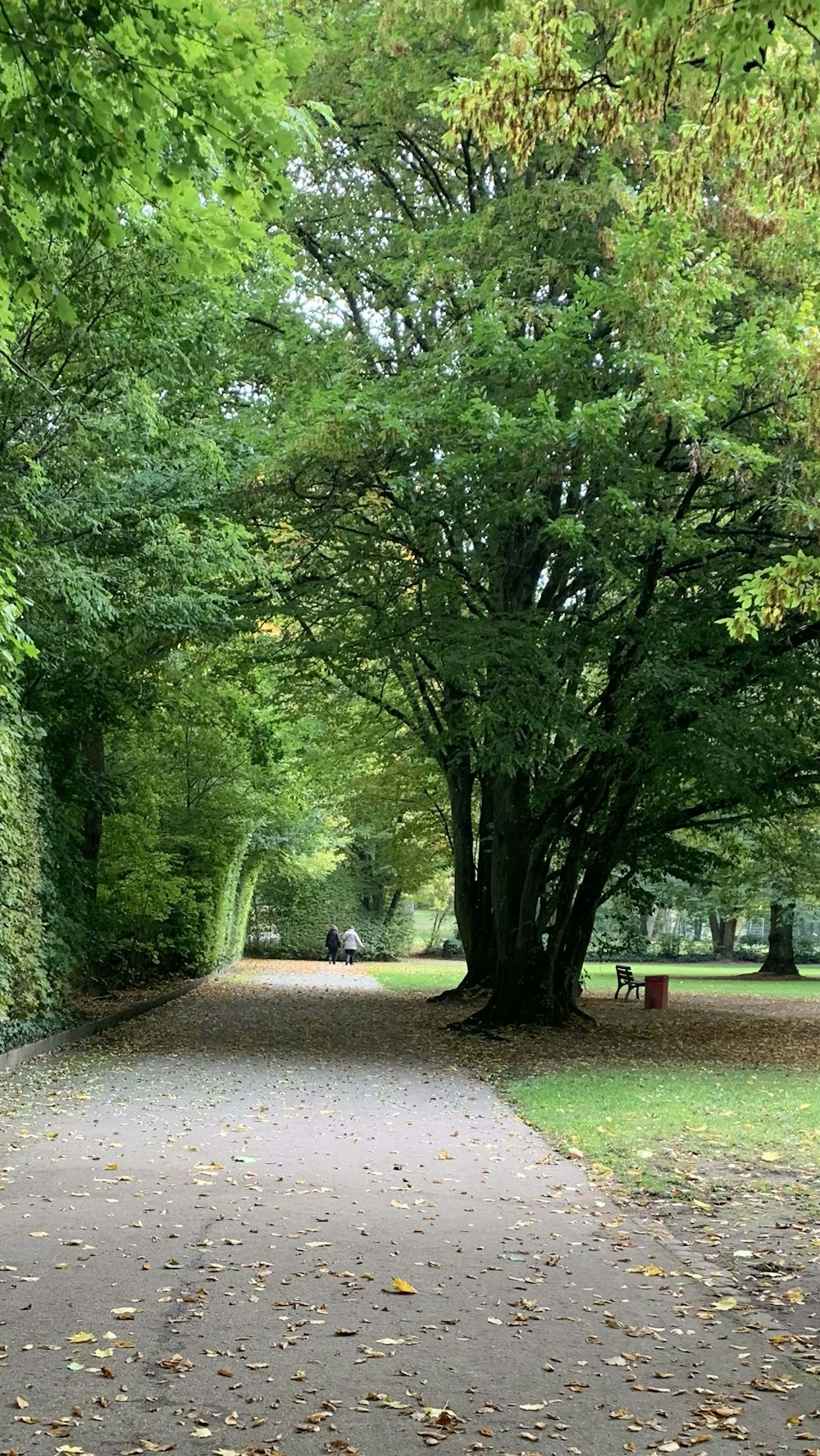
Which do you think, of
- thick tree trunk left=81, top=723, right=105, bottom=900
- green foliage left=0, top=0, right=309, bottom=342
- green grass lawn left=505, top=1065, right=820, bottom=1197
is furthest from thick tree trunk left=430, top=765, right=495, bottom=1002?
green foliage left=0, top=0, right=309, bottom=342

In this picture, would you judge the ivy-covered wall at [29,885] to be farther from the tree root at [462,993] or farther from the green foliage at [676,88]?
the tree root at [462,993]

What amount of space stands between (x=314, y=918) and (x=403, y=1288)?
42563mm

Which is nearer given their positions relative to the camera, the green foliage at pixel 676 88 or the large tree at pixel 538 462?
the green foliage at pixel 676 88

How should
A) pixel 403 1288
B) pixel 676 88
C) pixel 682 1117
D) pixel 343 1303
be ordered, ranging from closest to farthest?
1. pixel 343 1303
2. pixel 403 1288
3. pixel 676 88
4. pixel 682 1117

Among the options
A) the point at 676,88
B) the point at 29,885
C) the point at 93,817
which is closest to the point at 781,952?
the point at 93,817

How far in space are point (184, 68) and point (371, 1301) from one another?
5393 millimetres

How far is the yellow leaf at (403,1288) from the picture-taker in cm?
527

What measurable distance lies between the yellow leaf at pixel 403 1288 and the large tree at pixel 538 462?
21.4 ft

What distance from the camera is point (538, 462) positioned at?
37.4 feet

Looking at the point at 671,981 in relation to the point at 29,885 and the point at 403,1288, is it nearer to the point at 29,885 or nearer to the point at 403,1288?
the point at 29,885

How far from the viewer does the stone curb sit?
490 inches

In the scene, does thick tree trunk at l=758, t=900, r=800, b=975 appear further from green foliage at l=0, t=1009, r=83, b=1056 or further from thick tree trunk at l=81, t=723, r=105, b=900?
green foliage at l=0, t=1009, r=83, b=1056

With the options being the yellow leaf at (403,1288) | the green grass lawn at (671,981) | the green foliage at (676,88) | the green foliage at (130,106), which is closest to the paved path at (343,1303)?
the yellow leaf at (403,1288)

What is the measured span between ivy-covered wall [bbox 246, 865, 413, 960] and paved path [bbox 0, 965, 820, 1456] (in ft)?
121
